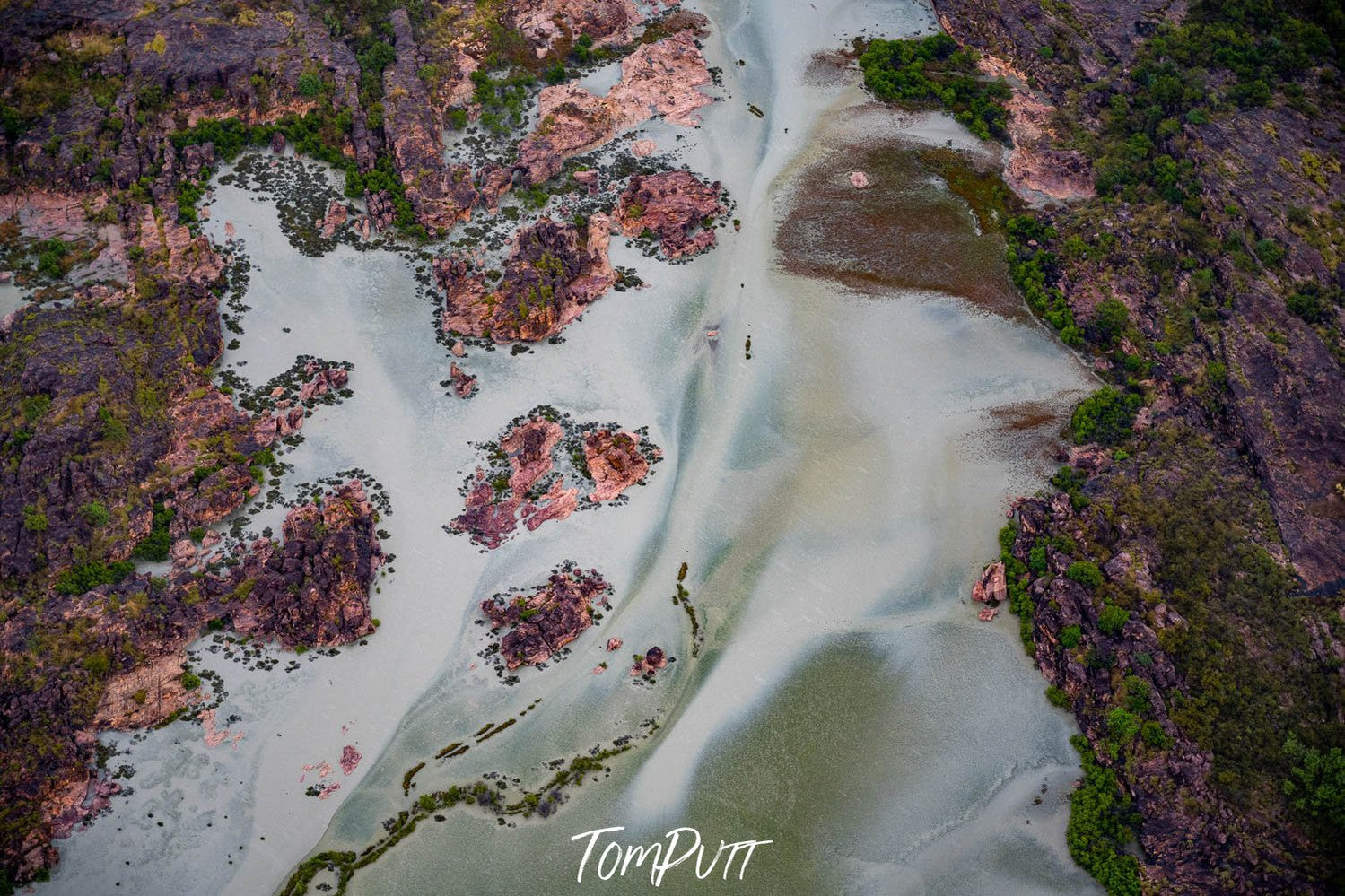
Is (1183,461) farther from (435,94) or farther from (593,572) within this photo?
(435,94)

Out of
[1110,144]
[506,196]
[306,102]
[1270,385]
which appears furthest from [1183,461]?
[306,102]

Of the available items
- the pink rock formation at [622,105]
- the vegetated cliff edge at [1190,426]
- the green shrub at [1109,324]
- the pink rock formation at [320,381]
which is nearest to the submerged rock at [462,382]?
the pink rock formation at [320,381]

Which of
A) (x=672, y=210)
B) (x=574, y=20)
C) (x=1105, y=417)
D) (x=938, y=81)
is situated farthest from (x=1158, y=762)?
(x=574, y=20)

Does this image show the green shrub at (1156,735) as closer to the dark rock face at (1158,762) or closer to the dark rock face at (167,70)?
the dark rock face at (1158,762)

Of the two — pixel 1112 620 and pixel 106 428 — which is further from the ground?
pixel 106 428

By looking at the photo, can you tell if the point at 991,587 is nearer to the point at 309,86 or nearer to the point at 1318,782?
the point at 1318,782

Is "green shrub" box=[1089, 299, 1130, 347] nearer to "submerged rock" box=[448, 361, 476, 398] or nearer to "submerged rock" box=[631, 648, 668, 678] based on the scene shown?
"submerged rock" box=[631, 648, 668, 678]
